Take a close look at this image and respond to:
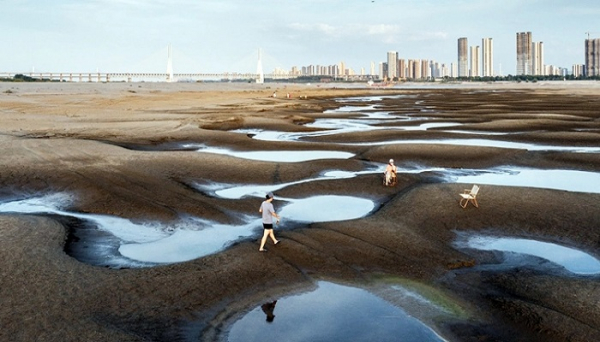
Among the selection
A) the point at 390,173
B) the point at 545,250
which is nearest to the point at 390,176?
the point at 390,173

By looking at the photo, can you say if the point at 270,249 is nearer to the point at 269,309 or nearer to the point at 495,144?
the point at 269,309

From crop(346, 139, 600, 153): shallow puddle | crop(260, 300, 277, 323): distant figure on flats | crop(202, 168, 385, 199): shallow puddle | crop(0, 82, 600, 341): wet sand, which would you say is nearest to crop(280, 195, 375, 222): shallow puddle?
crop(0, 82, 600, 341): wet sand

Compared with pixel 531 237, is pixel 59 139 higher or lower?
higher

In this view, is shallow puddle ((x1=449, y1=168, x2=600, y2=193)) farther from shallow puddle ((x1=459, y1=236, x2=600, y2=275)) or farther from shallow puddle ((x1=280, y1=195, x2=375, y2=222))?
shallow puddle ((x1=459, y1=236, x2=600, y2=275))

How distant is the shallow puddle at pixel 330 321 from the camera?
37.3 feet

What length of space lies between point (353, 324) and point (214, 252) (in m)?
5.78

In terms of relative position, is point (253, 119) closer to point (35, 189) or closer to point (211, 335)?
point (35, 189)

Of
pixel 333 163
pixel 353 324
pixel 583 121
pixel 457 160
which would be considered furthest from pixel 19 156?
A: pixel 583 121

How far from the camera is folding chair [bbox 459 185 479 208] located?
810 inches

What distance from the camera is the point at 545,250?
17.1m

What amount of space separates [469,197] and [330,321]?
10167mm

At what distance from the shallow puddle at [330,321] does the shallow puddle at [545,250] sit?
5.52m

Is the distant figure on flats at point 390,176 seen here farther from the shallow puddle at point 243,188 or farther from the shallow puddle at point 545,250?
the shallow puddle at point 545,250

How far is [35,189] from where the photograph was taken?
80.7 ft
